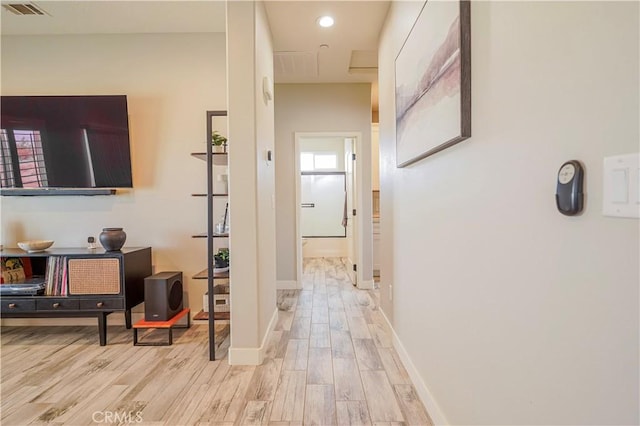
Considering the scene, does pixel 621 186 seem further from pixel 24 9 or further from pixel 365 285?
pixel 24 9

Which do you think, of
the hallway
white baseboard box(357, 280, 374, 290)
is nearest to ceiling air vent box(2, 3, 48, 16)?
the hallway

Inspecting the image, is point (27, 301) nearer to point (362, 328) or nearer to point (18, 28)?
point (18, 28)

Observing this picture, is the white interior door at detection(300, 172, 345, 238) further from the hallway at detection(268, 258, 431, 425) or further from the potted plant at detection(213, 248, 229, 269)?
the potted plant at detection(213, 248, 229, 269)

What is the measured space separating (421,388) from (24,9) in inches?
160

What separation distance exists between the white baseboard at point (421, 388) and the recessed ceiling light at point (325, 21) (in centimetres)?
260

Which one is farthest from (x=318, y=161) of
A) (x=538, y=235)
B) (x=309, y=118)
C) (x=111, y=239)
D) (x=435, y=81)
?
(x=538, y=235)

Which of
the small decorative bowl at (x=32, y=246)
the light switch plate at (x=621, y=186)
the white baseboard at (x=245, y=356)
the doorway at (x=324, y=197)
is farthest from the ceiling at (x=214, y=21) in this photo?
the doorway at (x=324, y=197)

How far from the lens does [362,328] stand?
266cm

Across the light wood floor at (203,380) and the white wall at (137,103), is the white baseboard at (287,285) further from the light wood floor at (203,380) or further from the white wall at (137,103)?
the white wall at (137,103)

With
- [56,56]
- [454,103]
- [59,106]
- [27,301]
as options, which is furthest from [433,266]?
[56,56]

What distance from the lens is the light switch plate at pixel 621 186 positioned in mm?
525

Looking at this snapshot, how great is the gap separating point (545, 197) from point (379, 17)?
7.82 ft

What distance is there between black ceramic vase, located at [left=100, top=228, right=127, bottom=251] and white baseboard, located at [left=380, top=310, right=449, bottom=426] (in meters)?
2.37

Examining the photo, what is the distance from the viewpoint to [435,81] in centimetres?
134
